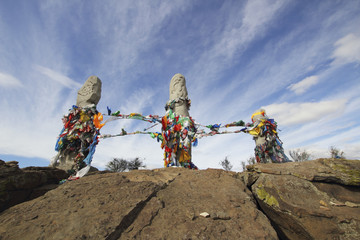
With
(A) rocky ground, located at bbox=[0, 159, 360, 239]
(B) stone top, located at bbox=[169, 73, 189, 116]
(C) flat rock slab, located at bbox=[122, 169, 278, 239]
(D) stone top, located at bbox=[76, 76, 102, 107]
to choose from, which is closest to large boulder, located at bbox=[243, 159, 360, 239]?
(A) rocky ground, located at bbox=[0, 159, 360, 239]

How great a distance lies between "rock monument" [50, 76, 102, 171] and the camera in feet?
20.7

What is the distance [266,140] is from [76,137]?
7.76 metres

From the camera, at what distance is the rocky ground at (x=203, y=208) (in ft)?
5.80

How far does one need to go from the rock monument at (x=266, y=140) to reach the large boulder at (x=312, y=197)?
3924 mm

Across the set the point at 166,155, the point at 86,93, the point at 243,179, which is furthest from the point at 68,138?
the point at 243,179

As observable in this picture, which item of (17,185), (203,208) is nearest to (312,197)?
(203,208)

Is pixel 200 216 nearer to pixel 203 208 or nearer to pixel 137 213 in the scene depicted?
pixel 203 208

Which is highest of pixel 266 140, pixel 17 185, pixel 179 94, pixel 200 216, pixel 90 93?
pixel 179 94

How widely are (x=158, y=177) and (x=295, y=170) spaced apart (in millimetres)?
2441

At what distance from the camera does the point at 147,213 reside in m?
2.04

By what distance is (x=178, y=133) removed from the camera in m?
7.08

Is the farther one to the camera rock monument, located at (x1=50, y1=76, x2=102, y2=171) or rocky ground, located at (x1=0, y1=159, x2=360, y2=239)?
rock monument, located at (x1=50, y1=76, x2=102, y2=171)

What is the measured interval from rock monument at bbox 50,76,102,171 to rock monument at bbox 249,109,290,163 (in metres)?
6.59

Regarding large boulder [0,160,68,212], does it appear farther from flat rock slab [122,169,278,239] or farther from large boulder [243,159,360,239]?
large boulder [243,159,360,239]
